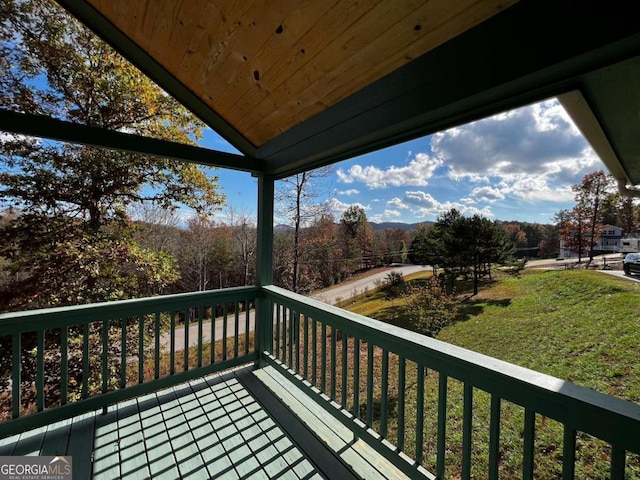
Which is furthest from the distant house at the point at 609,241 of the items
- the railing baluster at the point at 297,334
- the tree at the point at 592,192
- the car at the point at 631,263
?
the railing baluster at the point at 297,334

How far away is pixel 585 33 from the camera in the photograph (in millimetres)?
920

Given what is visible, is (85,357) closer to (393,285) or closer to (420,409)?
(420,409)

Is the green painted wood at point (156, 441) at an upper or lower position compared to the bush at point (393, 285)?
lower

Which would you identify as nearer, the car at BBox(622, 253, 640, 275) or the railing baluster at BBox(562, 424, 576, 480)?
the railing baluster at BBox(562, 424, 576, 480)

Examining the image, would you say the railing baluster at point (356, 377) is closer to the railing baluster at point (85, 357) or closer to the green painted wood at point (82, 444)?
the green painted wood at point (82, 444)

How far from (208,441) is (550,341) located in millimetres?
3754

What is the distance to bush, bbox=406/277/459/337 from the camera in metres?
4.32

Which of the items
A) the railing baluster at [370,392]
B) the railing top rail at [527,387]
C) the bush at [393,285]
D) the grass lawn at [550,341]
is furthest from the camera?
the bush at [393,285]

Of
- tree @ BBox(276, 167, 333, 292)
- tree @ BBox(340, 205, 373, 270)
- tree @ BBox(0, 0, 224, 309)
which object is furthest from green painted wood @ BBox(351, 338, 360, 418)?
tree @ BBox(276, 167, 333, 292)

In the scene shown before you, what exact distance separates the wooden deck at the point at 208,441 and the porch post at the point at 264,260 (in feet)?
2.00

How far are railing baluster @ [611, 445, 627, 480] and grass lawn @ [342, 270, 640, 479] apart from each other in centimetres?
147

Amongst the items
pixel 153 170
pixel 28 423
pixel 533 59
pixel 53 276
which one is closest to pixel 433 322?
pixel 533 59

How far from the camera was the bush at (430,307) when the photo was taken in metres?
4.32

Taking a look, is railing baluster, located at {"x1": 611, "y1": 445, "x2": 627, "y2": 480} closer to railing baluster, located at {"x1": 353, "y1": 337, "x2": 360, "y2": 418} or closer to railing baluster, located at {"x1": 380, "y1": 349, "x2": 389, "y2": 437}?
railing baluster, located at {"x1": 380, "y1": 349, "x2": 389, "y2": 437}
